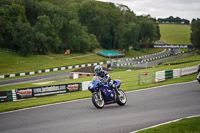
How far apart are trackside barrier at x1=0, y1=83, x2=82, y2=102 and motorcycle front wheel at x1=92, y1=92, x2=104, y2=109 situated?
42.6ft

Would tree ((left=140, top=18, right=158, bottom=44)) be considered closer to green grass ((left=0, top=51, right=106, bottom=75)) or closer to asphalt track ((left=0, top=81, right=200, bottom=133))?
green grass ((left=0, top=51, right=106, bottom=75))

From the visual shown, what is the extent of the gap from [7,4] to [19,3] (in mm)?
5462

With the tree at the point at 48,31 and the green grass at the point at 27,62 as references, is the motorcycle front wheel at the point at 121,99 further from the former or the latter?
the tree at the point at 48,31

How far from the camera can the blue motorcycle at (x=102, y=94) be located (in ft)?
47.0

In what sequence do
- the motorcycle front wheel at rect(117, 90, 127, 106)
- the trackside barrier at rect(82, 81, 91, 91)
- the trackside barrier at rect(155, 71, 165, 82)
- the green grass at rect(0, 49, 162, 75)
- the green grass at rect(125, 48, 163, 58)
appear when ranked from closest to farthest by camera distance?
the motorcycle front wheel at rect(117, 90, 127, 106) < the trackside barrier at rect(155, 71, 165, 82) < the trackside barrier at rect(82, 81, 91, 91) < the green grass at rect(0, 49, 162, 75) < the green grass at rect(125, 48, 163, 58)

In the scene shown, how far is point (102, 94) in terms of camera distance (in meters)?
14.7

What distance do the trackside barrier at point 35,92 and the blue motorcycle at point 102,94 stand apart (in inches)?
507

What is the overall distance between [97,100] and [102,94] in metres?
0.42

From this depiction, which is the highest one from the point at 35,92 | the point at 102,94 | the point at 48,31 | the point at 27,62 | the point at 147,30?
the point at 147,30

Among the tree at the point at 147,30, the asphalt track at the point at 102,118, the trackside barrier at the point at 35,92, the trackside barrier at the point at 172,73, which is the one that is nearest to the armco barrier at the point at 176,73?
the trackside barrier at the point at 172,73

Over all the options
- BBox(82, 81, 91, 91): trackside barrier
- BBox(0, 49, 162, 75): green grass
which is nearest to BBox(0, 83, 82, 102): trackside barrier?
BBox(82, 81, 91, 91): trackside barrier

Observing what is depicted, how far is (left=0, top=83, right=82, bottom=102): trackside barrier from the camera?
2488 centimetres

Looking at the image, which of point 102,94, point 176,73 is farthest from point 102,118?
point 176,73

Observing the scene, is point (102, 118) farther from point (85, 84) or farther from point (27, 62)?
point (27, 62)
